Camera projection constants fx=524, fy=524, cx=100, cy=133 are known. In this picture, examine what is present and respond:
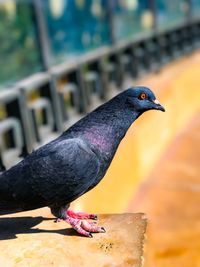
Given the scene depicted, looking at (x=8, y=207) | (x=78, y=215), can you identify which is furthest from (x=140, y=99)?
(x=8, y=207)

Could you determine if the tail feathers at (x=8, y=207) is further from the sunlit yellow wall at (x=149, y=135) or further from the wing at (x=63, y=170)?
the sunlit yellow wall at (x=149, y=135)

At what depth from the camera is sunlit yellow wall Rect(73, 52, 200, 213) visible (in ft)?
16.3

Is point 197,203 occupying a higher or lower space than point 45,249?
Result: lower

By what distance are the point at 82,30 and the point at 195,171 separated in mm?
2297

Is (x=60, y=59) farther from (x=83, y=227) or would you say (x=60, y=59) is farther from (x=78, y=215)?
(x=83, y=227)

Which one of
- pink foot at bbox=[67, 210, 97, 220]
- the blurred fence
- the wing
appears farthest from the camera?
the blurred fence

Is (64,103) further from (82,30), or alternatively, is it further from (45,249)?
(45,249)

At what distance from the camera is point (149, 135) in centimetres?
661

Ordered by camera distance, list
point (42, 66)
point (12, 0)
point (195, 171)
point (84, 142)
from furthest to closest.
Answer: point (195, 171), point (42, 66), point (12, 0), point (84, 142)

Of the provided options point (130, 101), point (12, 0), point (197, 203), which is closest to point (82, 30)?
point (12, 0)

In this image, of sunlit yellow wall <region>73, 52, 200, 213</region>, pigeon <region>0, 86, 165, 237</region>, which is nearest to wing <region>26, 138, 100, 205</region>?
pigeon <region>0, 86, 165, 237</region>

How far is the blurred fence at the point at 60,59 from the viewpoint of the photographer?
4453 millimetres

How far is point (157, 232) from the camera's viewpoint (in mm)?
5145

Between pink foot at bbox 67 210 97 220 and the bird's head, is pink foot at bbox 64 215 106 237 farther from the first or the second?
the bird's head
